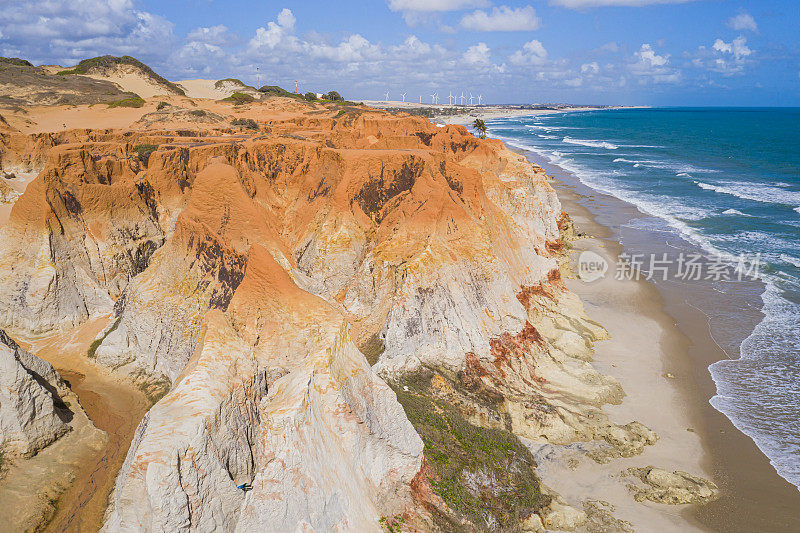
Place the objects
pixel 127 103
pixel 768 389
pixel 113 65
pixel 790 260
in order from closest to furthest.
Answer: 1. pixel 768 389
2. pixel 790 260
3. pixel 127 103
4. pixel 113 65

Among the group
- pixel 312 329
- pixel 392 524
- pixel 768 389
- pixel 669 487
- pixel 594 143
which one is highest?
pixel 594 143

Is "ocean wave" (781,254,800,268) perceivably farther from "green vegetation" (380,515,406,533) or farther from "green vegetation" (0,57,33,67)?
"green vegetation" (0,57,33,67)

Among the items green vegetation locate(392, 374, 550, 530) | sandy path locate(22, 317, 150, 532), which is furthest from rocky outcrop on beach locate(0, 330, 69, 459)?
green vegetation locate(392, 374, 550, 530)

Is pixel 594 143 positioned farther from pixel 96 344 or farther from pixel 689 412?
pixel 96 344

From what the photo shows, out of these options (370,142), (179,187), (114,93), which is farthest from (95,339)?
(114,93)

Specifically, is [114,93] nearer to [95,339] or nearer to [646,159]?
[95,339]

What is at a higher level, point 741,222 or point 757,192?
point 757,192

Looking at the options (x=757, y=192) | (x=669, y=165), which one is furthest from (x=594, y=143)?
(x=757, y=192)
